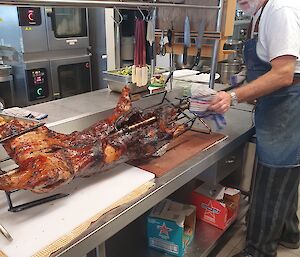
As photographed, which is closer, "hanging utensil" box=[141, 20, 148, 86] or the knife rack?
"hanging utensil" box=[141, 20, 148, 86]

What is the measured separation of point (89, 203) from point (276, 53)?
2.82 ft

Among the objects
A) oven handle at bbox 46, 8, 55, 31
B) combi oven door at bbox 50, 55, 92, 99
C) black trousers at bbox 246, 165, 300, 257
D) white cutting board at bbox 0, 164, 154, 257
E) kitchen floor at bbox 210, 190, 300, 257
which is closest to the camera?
white cutting board at bbox 0, 164, 154, 257

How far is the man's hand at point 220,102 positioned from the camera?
3.95 feet

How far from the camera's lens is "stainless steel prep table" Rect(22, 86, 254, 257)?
808mm

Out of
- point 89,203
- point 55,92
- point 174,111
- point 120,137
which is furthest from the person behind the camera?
point 55,92

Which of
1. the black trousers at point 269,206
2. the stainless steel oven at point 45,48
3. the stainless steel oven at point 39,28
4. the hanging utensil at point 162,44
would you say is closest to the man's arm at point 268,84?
the black trousers at point 269,206

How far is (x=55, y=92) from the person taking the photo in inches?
117

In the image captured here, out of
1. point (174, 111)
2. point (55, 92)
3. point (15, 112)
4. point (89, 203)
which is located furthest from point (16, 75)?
→ point (89, 203)

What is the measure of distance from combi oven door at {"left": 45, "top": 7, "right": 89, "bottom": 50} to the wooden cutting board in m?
1.90

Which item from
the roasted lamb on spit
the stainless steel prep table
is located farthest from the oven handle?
the roasted lamb on spit

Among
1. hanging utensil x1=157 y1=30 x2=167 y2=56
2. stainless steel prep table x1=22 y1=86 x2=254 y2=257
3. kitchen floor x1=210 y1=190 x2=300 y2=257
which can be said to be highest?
hanging utensil x1=157 y1=30 x2=167 y2=56

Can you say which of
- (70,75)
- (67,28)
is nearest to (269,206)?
(70,75)

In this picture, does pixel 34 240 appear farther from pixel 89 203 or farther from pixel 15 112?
pixel 15 112

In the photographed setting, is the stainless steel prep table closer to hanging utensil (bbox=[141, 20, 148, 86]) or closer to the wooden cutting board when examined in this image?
the wooden cutting board
